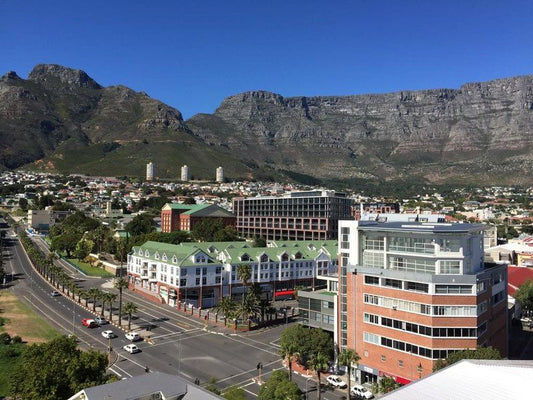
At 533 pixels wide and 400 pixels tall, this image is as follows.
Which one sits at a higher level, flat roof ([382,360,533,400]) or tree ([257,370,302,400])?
flat roof ([382,360,533,400])

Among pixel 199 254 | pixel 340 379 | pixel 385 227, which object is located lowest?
pixel 340 379

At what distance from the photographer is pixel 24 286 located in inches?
4070

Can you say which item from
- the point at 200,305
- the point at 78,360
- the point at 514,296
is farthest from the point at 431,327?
the point at 200,305

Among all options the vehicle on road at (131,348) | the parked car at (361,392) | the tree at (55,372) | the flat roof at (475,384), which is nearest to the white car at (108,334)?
the vehicle on road at (131,348)

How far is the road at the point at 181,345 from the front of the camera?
2111 inches

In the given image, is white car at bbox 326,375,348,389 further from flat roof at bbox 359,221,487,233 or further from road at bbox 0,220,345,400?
flat roof at bbox 359,221,487,233

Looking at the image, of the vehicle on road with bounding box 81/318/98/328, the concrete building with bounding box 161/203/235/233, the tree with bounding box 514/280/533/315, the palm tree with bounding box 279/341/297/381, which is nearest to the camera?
the palm tree with bounding box 279/341/297/381

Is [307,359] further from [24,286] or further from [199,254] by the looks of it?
[24,286]

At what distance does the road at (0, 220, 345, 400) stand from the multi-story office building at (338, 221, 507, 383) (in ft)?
24.8

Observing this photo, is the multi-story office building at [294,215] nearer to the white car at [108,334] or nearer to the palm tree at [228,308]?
the palm tree at [228,308]

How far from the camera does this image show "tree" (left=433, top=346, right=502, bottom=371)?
4375 cm

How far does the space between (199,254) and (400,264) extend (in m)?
45.7

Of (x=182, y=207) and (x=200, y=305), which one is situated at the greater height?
(x=182, y=207)

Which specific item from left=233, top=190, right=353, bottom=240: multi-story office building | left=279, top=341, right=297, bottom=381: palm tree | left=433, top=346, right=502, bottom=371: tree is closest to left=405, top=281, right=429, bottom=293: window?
left=433, top=346, right=502, bottom=371: tree
